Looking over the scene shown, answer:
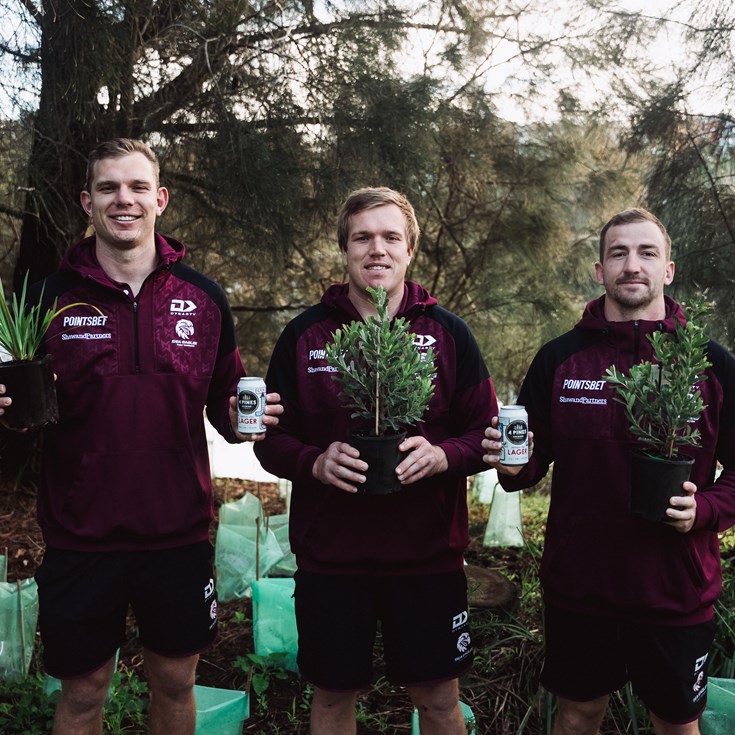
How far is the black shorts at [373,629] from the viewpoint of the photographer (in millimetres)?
2426

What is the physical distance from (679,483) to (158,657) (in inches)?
74.1

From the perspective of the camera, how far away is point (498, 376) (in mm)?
6840

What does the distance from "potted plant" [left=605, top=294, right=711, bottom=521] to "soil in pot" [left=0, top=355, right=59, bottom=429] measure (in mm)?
1849

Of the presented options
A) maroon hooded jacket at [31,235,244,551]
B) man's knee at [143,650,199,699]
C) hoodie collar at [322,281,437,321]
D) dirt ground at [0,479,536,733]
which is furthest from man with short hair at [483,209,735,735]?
man's knee at [143,650,199,699]

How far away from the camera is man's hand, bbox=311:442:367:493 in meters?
2.26

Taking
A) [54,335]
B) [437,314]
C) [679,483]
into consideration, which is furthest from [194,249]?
[679,483]

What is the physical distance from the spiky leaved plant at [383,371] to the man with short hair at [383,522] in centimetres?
11

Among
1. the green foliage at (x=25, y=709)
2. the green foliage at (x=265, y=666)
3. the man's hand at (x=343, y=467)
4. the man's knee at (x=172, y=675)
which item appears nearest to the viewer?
the man's hand at (x=343, y=467)

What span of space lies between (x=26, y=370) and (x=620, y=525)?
79.9 inches

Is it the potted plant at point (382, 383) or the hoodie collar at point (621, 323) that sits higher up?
the hoodie collar at point (621, 323)

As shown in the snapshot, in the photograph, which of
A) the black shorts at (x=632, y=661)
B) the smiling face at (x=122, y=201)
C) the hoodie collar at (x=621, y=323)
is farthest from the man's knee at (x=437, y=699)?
the smiling face at (x=122, y=201)

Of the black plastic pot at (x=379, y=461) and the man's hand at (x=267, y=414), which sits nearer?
the black plastic pot at (x=379, y=461)

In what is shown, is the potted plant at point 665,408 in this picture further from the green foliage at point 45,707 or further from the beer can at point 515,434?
the green foliage at point 45,707

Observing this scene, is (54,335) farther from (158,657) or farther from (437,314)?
(437,314)
